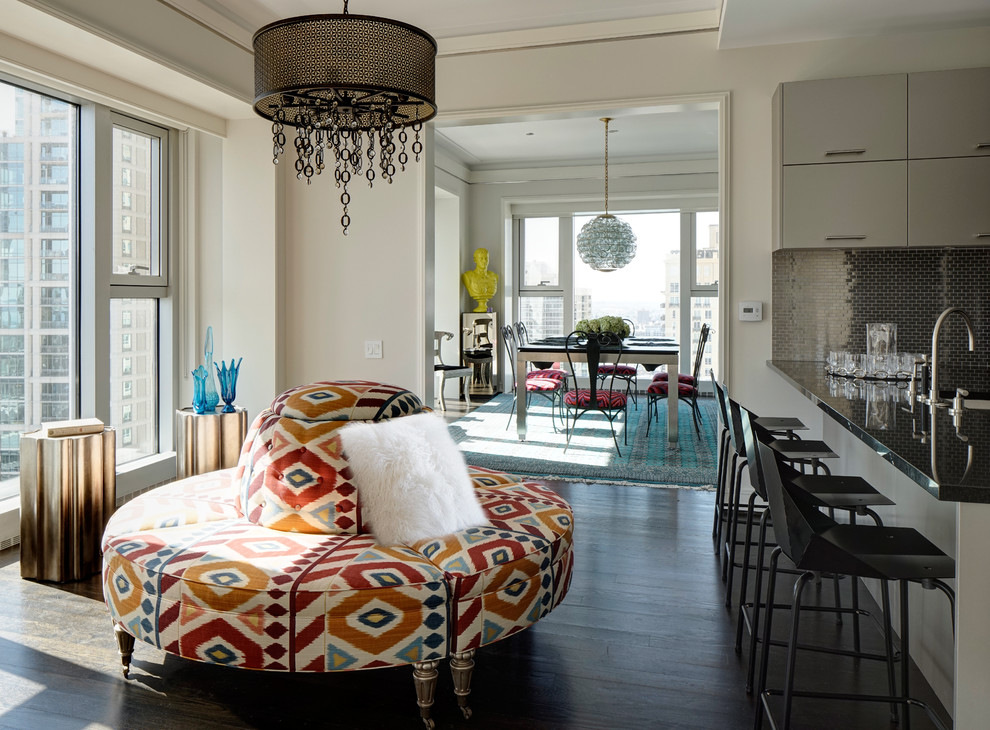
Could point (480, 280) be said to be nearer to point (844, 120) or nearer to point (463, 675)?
point (844, 120)

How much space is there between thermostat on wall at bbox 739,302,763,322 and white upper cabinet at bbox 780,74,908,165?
79 cm

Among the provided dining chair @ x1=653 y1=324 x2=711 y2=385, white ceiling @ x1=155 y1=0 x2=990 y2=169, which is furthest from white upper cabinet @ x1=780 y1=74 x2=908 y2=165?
dining chair @ x1=653 y1=324 x2=711 y2=385

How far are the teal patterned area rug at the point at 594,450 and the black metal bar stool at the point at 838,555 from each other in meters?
2.90

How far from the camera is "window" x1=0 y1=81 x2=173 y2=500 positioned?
3684 mm

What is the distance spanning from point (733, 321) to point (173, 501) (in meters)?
3.05

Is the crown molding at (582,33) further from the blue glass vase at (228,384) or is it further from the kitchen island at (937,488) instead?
the blue glass vase at (228,384)

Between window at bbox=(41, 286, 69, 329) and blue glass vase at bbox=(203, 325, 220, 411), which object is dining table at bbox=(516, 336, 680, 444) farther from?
window at bbox=(41, 286, 69, 329)

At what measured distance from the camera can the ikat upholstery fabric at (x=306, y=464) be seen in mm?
2400

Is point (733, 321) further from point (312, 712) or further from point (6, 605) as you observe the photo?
point (6, 605)

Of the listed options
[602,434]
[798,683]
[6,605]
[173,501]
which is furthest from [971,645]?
[602,434]

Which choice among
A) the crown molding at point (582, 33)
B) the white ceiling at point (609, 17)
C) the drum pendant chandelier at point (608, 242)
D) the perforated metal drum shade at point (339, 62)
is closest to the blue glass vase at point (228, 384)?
the white ceiling at point (609, 17)

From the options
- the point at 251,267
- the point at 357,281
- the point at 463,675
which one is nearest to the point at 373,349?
the point at 357,281

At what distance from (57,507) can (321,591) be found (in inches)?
68.0

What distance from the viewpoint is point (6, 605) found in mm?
2840
